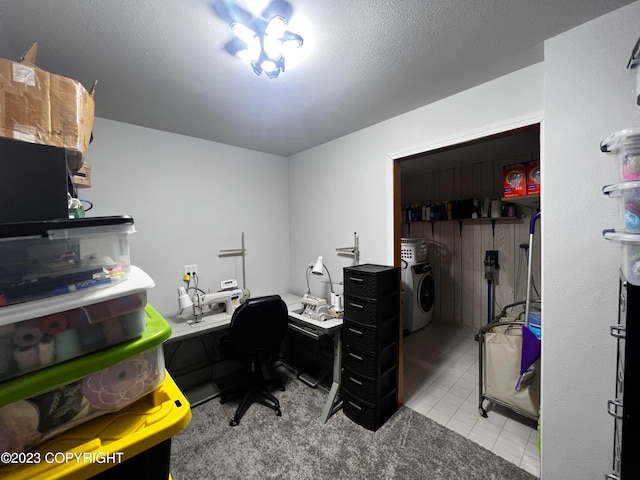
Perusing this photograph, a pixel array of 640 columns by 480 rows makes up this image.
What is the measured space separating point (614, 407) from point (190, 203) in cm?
321

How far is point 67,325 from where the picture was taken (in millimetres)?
577

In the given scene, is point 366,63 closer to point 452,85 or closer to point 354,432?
point 452,85

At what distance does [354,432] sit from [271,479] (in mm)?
664

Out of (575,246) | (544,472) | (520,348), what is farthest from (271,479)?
(575,246)

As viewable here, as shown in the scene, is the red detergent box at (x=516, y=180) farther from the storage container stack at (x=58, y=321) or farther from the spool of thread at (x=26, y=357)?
the spool of thread at (x=26, y=357)

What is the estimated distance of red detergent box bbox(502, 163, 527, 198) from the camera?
2061mm

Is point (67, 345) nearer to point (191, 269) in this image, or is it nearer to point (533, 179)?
point (191, 269)

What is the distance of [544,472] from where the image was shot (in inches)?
54.6

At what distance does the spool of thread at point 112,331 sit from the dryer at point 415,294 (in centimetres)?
350

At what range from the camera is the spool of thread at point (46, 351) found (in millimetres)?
542

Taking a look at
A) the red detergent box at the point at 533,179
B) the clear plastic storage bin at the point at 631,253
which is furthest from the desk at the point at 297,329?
the red detergent box at the point at 533,179

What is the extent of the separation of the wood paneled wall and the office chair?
303 centimetres

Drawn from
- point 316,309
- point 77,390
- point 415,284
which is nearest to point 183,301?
point 316,309

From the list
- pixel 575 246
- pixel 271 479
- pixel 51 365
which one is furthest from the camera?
pixel 271 479
